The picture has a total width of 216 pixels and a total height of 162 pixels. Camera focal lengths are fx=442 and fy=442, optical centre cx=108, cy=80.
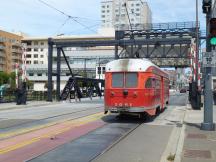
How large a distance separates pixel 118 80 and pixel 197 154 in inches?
413

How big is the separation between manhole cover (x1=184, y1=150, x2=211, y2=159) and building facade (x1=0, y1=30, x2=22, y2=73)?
144484 millimetres

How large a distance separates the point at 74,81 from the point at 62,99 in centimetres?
285

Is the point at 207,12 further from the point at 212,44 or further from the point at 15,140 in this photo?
the point at 15,140

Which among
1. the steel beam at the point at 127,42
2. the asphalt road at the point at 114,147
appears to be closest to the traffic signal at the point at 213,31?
the asphalt road at the point at 114,147

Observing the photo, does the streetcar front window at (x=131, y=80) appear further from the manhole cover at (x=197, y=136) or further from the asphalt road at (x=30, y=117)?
the manhole cover at (x=197, y=136)

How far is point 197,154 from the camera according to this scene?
10.9 m

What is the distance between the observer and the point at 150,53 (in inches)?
2149

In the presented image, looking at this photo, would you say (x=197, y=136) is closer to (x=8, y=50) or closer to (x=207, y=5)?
(x=207, y=5)

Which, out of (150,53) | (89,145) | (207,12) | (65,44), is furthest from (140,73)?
(150,53)

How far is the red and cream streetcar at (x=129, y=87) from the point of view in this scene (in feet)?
67.7

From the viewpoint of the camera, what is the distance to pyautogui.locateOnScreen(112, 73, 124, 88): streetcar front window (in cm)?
2101

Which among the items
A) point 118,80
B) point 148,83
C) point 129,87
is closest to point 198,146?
point 129,87

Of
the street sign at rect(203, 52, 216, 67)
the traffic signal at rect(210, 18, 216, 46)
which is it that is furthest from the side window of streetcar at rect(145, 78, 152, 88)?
the traffic signal at rect(210, 18, 216, 46)

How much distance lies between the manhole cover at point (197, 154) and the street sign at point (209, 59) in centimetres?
604
